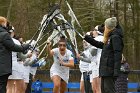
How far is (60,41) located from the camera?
1268 cm

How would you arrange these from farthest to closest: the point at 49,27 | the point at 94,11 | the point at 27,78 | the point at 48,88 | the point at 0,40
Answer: the point at 94,11 → the point at 48,88 → the point at 27,78 → the point at 49,27 → the point at 0,40

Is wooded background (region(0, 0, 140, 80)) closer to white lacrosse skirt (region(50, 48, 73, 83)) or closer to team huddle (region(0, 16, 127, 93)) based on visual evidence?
team huddle (region(0, 16, 127, 93))

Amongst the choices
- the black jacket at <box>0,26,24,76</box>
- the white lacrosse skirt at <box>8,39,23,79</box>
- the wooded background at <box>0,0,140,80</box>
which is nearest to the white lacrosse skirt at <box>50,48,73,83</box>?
the white lacrosse skirt at <box>8,39,23,79</box>

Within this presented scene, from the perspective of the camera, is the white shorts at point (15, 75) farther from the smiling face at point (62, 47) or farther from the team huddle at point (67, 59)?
the smiling face at point (62, 47)

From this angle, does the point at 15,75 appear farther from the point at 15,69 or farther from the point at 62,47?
the point at 62,47

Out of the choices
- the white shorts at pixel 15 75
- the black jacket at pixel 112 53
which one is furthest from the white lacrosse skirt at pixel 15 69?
the black jacket at pixel 112 53

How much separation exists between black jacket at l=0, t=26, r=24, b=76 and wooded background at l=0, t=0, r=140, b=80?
16313mm

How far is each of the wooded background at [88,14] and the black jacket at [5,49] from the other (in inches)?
642

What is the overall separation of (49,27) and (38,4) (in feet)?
51.1

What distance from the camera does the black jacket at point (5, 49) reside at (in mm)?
9227

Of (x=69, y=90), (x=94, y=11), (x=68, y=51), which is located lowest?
(x=69, y=90)

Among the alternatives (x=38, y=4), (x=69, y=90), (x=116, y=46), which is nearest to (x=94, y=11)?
(x=38, y=4)

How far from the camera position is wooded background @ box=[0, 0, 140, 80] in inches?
1029

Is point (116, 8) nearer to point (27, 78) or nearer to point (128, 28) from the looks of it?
point (128, 28)
